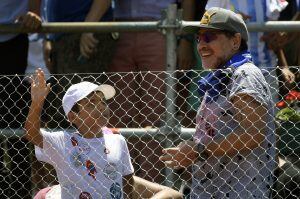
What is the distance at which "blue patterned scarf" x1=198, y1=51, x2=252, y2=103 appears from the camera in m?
4.84

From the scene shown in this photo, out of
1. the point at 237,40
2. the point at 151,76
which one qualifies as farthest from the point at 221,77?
the point at 151,76

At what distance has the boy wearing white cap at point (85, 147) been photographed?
17.3 feet

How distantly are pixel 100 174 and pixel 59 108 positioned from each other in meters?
1.15

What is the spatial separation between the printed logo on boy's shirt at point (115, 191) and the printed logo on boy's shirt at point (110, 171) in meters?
0.05

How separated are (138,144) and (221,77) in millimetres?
1493

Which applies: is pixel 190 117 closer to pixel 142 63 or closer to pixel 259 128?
pixel 142 63

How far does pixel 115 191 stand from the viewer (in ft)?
17.3

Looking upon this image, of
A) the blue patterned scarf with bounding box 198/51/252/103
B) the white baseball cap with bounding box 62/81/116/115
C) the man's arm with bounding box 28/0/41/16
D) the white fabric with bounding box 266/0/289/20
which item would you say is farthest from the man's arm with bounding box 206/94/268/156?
the man's arm with bounding box 28/0/41/16

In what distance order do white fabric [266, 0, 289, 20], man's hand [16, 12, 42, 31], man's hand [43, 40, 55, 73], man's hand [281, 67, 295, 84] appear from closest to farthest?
man's hand [281, 67, 295, 84] < man's hand [16, 12, 42, 31] < white fabric [266, 0, 289, 20] < man's hand [43, 40, 55, 73]

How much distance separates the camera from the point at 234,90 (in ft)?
15.6

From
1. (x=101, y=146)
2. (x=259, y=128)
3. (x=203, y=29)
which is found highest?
(x=203, y=29)

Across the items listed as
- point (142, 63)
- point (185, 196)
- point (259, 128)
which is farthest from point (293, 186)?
point (142, 63)

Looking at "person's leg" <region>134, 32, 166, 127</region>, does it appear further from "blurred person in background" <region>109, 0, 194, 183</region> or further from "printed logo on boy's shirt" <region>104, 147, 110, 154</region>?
"printed logo on boy's shirt" <region>104, 147, 110, 154</region>

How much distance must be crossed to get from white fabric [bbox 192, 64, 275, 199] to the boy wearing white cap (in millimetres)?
→ 566
